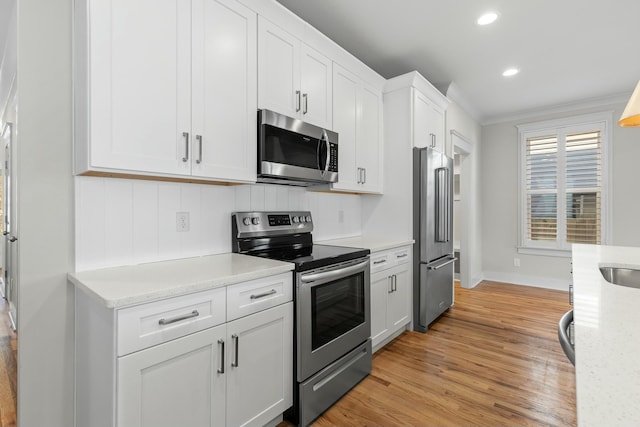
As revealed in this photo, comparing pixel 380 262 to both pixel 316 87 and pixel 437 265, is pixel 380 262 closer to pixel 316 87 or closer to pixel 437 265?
pixel 437 265

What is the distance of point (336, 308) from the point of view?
2.03 m

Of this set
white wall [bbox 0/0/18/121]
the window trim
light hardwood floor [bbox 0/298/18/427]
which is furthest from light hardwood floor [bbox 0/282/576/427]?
white wall [bbox 0/0/18/121]

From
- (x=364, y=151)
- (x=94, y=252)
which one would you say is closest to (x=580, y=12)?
(x=364, y=151)

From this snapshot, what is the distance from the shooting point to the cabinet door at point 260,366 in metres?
1.48

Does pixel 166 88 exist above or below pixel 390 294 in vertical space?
above

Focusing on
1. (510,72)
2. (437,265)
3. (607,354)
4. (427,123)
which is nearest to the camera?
(607,354)

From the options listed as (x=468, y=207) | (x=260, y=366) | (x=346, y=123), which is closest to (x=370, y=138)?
(x=346, y=123)

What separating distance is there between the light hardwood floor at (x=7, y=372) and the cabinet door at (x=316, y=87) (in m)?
2.15

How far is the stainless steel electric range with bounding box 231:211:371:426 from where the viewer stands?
1.78 metres

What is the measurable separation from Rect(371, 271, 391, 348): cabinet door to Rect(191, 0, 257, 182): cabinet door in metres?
1.33

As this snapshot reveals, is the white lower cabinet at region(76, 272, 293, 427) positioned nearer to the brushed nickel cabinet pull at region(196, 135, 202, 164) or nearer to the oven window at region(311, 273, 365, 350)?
the oven window at region(311, 273, 365, 350)

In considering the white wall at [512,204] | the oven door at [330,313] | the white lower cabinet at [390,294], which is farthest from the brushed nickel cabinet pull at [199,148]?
the white wall at [512,204]

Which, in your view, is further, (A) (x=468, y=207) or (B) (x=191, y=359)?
(A) (x=468, y=207)

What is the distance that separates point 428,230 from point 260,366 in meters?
2.12
